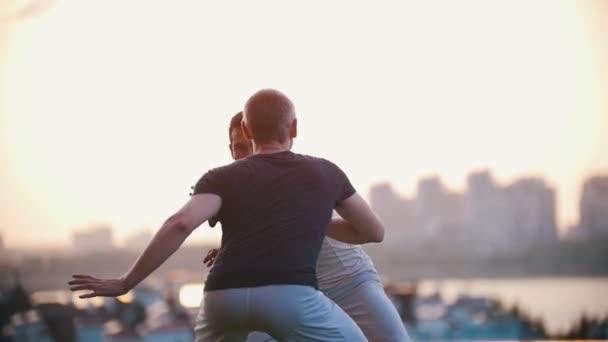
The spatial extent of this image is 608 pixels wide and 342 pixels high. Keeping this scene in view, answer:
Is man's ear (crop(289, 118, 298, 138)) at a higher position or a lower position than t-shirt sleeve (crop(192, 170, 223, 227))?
higher

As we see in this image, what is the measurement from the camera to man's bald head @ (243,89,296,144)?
2338 millimetres

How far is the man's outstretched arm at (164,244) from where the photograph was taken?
89.2 inches

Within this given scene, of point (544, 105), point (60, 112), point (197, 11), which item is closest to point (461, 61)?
point (544, 105)

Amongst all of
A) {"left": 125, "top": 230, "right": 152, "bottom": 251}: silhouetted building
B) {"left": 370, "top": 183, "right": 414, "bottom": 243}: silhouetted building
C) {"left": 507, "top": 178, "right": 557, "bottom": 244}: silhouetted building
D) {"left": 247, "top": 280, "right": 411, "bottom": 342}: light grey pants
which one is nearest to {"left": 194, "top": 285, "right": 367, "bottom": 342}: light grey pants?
{"left": 247, "top": 280, "right": 411, "bottom": 342}: light grey pants

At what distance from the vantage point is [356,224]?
249cm

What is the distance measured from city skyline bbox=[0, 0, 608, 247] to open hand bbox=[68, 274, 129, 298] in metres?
18.9

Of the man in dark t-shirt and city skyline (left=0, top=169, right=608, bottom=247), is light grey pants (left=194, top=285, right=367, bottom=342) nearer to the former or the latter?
the man in dark t-shirt

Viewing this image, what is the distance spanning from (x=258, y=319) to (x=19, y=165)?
33551 mm

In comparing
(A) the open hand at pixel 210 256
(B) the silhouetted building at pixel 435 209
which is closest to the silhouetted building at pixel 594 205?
(B) the silhouetted building at pixel 435 209

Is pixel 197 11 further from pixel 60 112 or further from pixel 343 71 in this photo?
pixel 60 112

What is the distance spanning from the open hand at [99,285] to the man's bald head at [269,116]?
376 millimetres

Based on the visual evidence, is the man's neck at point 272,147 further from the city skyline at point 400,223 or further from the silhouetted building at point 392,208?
the city skyline at point 400,223

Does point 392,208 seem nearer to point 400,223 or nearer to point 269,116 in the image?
point 400,223

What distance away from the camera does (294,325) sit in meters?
2.31
